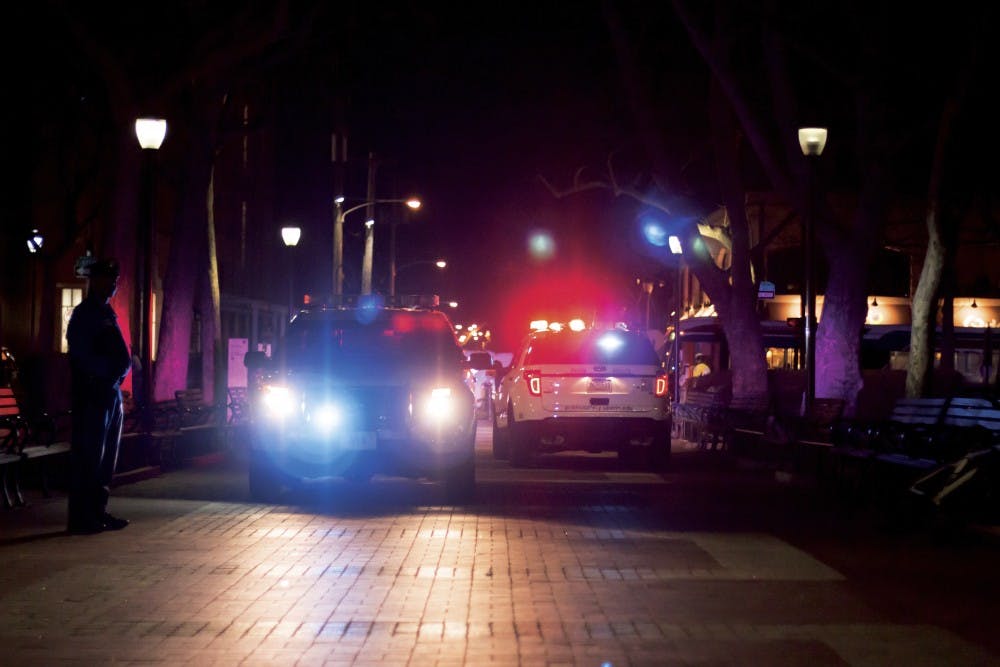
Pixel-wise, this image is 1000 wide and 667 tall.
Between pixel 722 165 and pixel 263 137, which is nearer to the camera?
pixel 722 165

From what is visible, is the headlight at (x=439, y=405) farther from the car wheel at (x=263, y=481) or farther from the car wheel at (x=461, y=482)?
the car wheel at (x=263, y=481)

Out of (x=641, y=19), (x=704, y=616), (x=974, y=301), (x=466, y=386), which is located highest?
(x=641, y=19)

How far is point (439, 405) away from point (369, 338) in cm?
177

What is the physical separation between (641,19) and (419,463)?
20008 mm

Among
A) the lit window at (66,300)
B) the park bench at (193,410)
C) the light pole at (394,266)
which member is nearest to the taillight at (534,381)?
the park bench at (193,410)

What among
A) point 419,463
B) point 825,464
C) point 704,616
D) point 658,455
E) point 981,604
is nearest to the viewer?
point 704,616

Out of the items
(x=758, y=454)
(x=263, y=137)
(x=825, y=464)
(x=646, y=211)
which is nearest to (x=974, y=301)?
(x=646, y=211)

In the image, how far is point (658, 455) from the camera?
2295 centimetres

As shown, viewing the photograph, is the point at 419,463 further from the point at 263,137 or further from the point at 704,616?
the point at 263,137

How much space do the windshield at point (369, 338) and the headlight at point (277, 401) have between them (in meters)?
0.83

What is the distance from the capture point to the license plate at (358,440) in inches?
645

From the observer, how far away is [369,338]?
1794cm

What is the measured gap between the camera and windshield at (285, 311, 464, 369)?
17.6 meters

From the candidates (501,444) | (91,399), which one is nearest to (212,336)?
(501,444)
